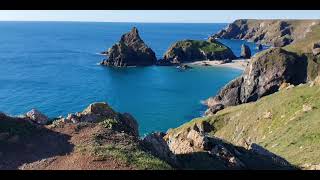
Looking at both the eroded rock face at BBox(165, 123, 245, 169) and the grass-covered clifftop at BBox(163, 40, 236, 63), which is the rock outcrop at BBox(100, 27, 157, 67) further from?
the eroded rock face at BBox(165, 123, 245, 169)

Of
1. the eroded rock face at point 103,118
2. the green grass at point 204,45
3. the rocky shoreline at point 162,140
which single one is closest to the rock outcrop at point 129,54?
the green grass at point 204,45

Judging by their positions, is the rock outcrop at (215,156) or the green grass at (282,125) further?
the green grass at (282,125)

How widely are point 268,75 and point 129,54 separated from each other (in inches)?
2805

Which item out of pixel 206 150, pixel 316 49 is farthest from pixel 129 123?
pixel 316 49

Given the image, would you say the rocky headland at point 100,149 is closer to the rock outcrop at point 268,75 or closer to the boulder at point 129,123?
the boulder at point 129,123

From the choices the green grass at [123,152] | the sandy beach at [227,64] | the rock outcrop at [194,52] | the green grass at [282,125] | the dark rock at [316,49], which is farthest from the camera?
the rock outcrop at [194,52]

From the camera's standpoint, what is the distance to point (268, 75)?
92.7 m

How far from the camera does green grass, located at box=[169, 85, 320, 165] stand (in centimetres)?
3891

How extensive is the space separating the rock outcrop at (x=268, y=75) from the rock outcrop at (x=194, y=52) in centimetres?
6850

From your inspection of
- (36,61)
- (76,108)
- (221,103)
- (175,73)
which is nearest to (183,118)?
(221,103)

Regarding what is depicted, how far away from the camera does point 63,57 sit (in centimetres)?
17512

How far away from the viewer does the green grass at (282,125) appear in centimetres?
3891

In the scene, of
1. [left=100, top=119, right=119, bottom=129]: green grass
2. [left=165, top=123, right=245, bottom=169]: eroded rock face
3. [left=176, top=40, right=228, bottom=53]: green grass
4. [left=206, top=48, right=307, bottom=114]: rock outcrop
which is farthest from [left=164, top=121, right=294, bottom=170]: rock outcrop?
[left=176, top=40, right=228, bottom=53]: green grass
